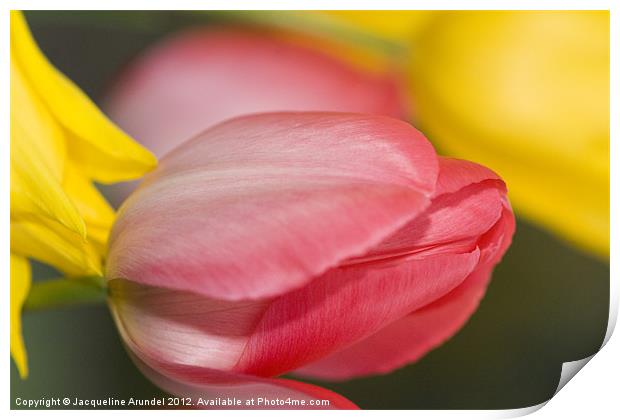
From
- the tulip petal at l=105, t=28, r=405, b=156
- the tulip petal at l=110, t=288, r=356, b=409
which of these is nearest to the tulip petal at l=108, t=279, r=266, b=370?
the tulip petal at l=110, t=288, r=356, b=409

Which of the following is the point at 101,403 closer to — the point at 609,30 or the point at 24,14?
the point at 24,14

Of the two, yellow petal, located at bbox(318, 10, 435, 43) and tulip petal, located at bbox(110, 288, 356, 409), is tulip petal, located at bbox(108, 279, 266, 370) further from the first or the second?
yellow petal, located at bbox(318, 10, 435, 43)

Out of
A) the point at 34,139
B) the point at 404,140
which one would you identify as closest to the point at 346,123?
the point at 404,140

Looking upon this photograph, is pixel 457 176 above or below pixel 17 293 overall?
above

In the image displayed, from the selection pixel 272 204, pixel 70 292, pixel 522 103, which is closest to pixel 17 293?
pixel 70 292

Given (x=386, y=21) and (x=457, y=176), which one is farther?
(x=386, y=21)

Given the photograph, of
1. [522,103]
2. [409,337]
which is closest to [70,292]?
[409,337]

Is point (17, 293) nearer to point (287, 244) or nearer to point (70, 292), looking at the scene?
point (70, 292)

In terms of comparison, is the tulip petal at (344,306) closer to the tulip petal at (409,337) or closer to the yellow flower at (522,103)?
the tulip petal at (409,337)
